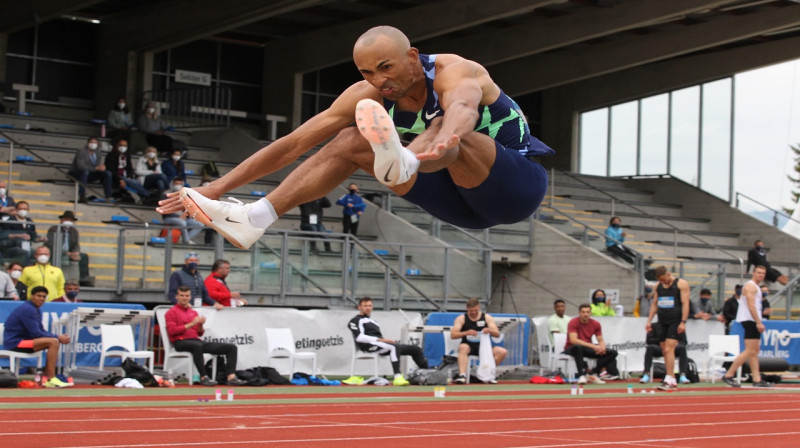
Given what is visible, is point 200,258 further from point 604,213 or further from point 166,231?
point 604,213

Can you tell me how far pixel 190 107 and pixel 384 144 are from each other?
24693 millimetres

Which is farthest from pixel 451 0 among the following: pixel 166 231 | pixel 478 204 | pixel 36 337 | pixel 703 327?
pixel 478 204

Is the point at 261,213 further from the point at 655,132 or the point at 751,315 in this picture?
the point at 655,132

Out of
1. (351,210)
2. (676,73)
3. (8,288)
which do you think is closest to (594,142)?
(676,73)

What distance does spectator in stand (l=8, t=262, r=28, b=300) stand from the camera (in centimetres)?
1554

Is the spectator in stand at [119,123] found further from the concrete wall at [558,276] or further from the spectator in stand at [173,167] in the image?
the concrete wall at [558,276]

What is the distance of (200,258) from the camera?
701 inches

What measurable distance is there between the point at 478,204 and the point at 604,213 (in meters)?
24.9

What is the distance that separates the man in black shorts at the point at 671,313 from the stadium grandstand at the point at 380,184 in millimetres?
2795

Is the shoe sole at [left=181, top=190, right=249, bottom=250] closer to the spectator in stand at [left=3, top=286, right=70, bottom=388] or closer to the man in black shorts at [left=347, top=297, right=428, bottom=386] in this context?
the spectator in stand at [left=3, top=286, right=70, bottom=388]

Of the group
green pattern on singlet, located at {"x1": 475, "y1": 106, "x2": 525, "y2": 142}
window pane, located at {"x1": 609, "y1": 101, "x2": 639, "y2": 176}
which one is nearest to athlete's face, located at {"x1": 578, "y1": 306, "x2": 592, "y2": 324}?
green pattern on singlet, located at {"x1": 475, "y1": 106, "x2": 525, "y2": 142}

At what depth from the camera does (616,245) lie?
24.9 metres

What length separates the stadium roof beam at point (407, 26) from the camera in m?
25.5

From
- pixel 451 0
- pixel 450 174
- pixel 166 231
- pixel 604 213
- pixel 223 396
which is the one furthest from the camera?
pixel 604 213
